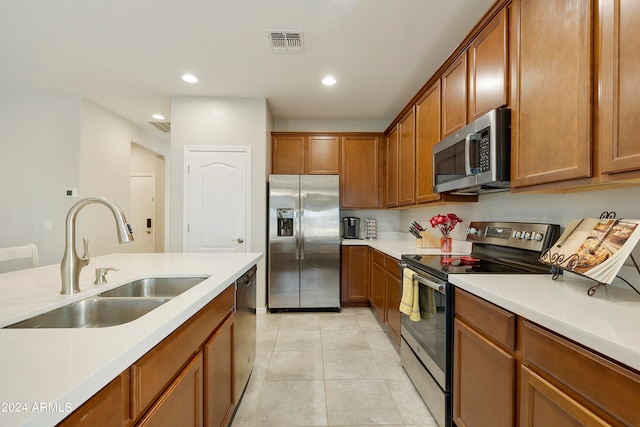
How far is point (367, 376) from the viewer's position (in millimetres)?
2088

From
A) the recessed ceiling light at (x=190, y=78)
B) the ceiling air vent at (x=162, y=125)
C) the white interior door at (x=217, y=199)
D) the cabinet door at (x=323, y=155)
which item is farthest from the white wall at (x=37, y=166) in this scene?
the cabinet door at (x=323, y=155)

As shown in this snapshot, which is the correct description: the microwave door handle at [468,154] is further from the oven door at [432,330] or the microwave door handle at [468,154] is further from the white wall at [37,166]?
the white wall at [37,166]

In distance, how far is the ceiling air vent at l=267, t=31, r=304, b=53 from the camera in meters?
2.21

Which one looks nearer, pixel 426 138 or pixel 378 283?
pixel 426 138

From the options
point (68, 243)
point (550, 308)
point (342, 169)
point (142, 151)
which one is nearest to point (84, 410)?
point (68, 243)

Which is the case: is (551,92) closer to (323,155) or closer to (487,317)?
(487,317)

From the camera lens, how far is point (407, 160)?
3.02m

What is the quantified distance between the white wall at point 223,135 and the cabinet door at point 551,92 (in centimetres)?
262

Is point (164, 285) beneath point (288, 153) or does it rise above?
beneath

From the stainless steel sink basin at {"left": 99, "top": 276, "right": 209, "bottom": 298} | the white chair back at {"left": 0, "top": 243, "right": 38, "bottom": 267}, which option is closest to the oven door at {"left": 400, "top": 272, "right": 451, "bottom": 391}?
the stainless steel sink basin at {"left": 99, "top": 276, "right": 209, "bottom": 298}

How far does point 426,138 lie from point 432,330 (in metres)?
1.66

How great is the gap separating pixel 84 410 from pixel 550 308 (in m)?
1.26

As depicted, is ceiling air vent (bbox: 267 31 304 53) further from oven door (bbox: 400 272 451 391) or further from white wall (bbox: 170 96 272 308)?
oven door (bbox: 400 272 451 391)

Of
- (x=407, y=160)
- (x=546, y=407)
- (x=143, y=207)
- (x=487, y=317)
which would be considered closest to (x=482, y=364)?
(x=487, y=317)
